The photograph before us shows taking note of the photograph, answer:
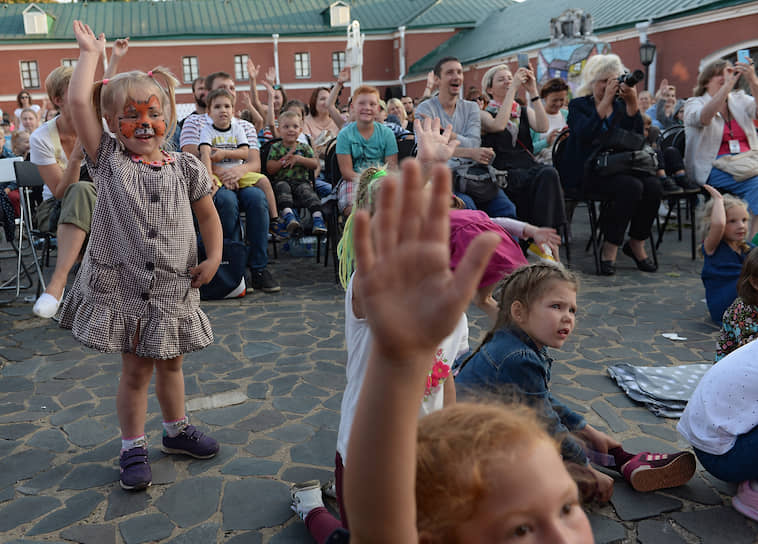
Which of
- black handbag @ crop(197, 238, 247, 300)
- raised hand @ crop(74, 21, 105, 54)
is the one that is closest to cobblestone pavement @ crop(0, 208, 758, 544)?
black handbag @ crop(197, 238, 247, 300)

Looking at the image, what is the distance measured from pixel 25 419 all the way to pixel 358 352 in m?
2.40

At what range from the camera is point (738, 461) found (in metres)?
2.56

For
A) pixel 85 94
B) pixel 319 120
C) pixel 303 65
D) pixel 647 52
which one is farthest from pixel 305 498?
pixel 303 65

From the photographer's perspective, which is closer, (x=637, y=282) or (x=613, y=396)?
(x=613, y=396)

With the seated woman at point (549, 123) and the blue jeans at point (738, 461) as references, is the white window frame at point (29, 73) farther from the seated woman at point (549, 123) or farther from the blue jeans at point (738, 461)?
the blue jeans at point (738, 461)

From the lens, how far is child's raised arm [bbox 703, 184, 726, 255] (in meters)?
Answer: 4.86

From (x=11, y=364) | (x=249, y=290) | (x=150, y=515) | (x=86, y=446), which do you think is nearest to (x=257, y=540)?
(x=150, y=515)

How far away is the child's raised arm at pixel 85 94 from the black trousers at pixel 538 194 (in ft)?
15.2

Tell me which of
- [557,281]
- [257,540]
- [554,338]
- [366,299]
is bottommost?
[257,540]

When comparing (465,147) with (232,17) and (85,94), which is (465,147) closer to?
(85,94)

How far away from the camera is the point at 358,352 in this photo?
2.12 metres

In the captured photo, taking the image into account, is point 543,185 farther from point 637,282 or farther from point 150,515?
point 150,515

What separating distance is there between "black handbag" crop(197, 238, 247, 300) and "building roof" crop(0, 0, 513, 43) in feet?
108

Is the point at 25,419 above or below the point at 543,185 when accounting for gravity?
below
